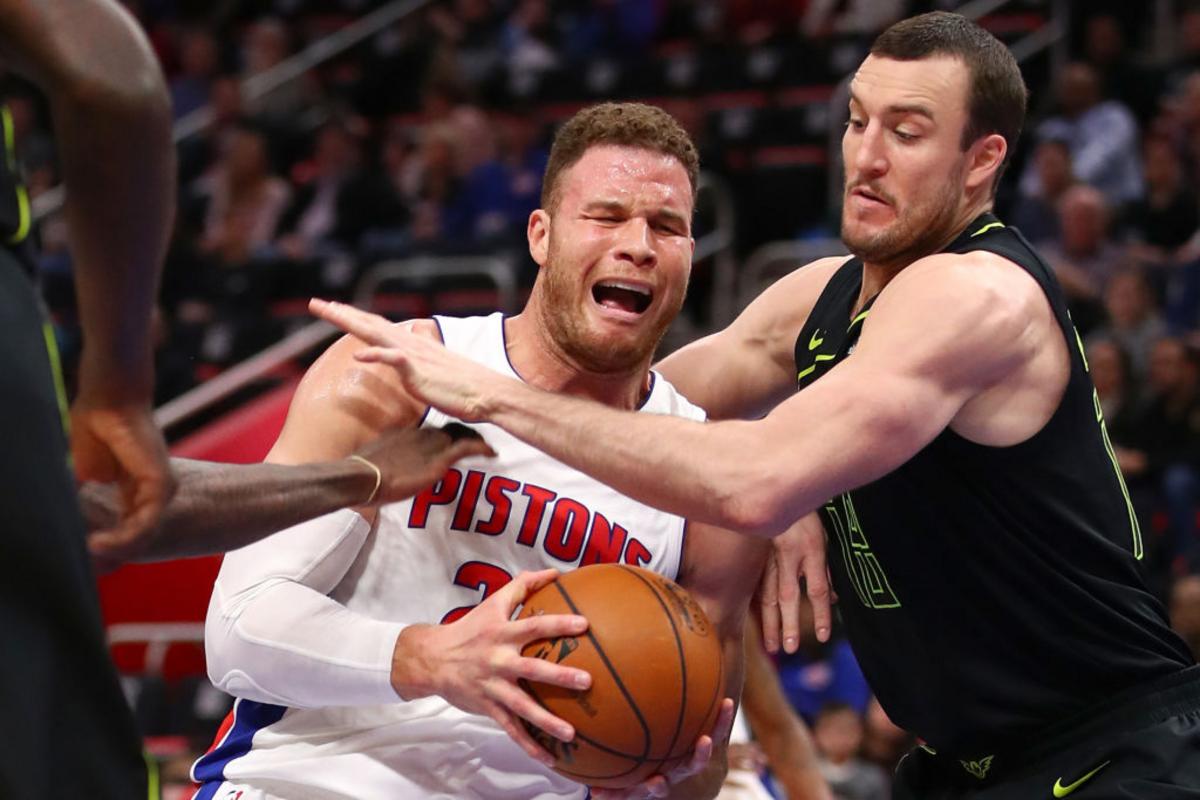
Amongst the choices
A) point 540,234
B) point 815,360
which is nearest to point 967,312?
point 815,360

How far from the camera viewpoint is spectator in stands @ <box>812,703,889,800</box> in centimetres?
756

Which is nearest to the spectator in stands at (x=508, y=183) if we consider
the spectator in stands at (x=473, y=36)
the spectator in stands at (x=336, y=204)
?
the spectator in stands at (x=336, y=204)

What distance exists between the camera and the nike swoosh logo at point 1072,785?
336cm

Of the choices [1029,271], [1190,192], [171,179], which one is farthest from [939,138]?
[1190,192]

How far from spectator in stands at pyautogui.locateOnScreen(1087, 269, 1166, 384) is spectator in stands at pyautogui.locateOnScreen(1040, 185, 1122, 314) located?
1.11ft

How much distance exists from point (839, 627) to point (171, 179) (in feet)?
22.7

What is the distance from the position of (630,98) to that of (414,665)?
9653 millimetres

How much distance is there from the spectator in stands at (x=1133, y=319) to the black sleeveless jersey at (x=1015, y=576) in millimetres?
5384

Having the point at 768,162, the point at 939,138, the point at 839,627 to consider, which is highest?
the point at 939,138

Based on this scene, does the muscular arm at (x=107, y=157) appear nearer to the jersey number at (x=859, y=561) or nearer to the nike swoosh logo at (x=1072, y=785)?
the jersey number at (x=859, y=561)

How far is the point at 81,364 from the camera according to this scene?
81.6 inches

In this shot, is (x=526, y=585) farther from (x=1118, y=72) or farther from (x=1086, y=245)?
(x=1118, y=72)

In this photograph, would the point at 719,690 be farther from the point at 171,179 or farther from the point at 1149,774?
the point at 171,179

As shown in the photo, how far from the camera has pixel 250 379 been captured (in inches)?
417
